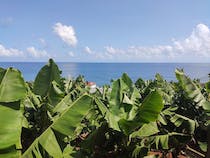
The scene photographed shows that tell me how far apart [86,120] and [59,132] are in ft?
8.47

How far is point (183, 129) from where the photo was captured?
21.4 ft

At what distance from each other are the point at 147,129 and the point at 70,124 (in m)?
1.70

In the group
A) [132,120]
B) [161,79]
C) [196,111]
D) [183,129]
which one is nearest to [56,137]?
[132,120]

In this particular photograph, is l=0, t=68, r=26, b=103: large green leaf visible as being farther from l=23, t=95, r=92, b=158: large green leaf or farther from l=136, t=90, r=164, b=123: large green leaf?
l=136, t=90, r=164, b=123: large green leaf

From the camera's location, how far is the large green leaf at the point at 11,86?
3213 mm

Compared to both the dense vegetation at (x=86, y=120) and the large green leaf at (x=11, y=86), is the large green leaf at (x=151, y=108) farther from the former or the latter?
the large green leaf at (x=11, y=86)

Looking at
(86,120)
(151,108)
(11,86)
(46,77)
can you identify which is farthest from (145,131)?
(11,86)

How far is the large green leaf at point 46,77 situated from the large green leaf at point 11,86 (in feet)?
6.37

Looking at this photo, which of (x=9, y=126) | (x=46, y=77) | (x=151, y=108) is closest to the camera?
(x=9, y=126)

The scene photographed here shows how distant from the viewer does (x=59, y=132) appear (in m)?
3.81

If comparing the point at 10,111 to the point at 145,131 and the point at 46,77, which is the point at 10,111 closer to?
the point at 46,77

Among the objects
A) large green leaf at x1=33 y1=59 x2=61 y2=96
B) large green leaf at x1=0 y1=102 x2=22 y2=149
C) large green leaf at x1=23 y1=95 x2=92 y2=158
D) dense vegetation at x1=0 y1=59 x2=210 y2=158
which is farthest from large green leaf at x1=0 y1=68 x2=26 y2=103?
large green leaf at x1=33 y1=59 x2=61 y2=96

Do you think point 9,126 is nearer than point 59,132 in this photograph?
Yes

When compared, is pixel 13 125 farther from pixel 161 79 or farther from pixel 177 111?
pixel 161 79
